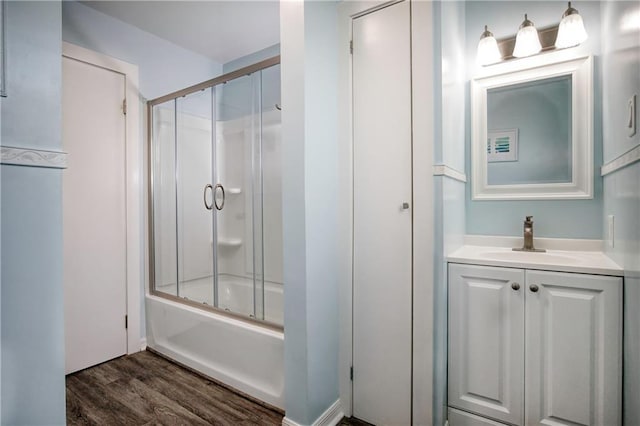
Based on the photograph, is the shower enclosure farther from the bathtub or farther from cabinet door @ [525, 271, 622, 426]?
cabinet door @ [525, 271, 622, 426]

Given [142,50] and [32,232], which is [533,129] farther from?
[142,50]

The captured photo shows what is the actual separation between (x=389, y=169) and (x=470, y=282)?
0.69m

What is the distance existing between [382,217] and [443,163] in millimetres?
387

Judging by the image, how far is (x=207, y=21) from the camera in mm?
2535

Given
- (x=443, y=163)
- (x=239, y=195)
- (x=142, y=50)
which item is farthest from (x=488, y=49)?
(x=142, y=50)

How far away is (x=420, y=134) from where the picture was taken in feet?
5.00

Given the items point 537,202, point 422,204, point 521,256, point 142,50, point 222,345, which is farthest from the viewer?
point 142,50

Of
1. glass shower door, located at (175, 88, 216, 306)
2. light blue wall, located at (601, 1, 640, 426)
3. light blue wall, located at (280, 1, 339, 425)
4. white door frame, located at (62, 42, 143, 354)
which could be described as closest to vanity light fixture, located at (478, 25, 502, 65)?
light blue wall, located at (601, 1, 640, 426)

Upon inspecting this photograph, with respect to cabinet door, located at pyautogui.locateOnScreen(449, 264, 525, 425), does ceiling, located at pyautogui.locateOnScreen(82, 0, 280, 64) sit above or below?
above

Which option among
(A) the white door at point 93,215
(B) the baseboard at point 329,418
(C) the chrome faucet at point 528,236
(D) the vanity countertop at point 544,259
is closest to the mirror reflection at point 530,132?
(C) the chrome faucet at point 528,236

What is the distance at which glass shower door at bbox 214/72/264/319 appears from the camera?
2.20 meters

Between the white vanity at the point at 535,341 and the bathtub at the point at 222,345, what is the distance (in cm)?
96

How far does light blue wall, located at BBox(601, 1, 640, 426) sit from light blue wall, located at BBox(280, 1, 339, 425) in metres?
1.19

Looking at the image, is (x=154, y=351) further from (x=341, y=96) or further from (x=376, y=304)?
(x=341, y=96)
